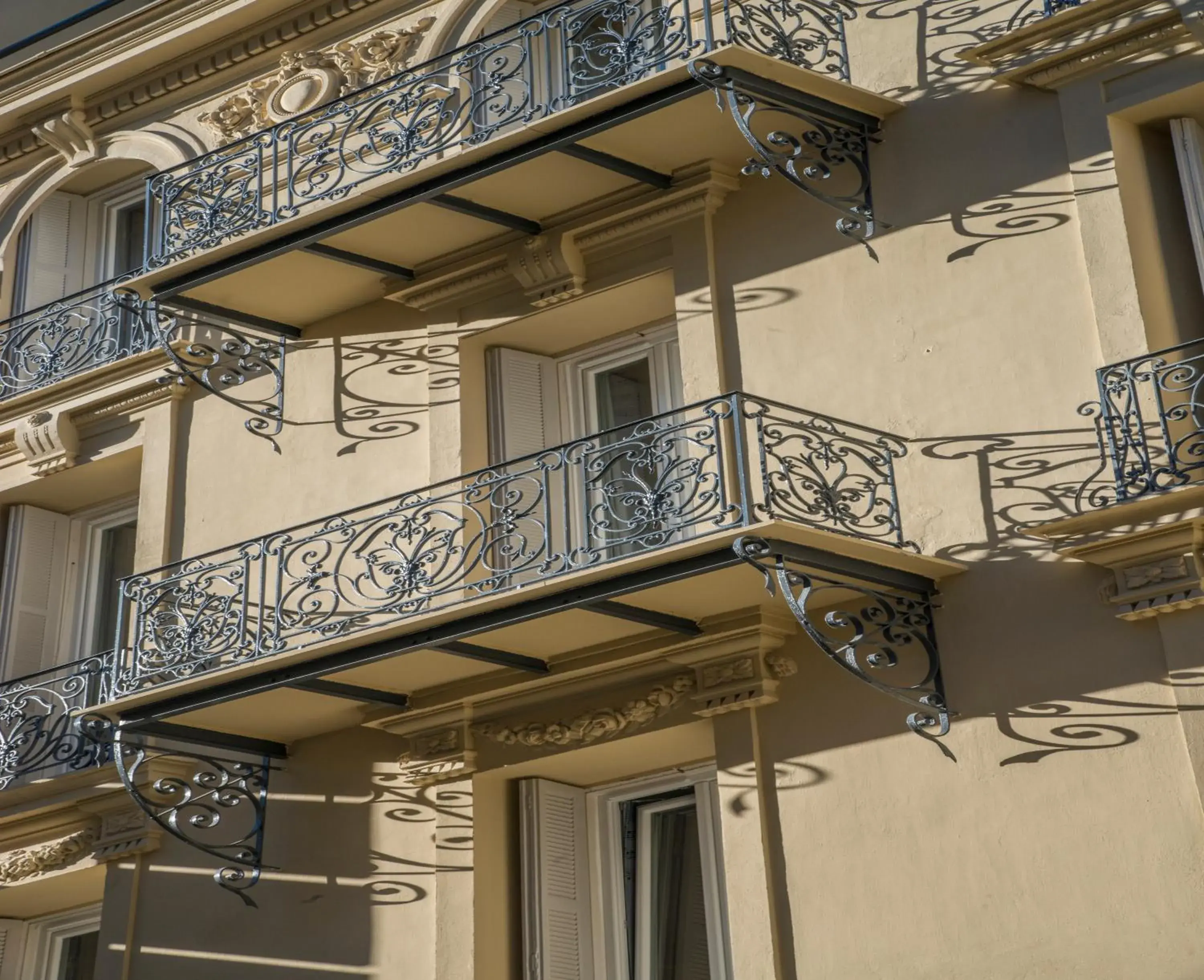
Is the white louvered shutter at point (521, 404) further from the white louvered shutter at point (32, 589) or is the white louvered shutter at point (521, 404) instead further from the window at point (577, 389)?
the white louvered shutter at point (32, 589)

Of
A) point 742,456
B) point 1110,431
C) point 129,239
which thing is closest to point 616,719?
point 742,456

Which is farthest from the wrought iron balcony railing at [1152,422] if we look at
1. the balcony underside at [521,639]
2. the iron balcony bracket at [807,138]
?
the iron balcony bracket at [807,138]

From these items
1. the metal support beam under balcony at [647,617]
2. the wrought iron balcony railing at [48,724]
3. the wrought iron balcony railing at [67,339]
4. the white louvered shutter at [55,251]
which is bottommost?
the metal support beam under balcony at [647,617]

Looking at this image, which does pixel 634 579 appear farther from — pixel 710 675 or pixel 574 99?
pixel 574 99

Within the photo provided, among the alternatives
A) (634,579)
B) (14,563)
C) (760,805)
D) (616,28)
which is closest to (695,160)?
(616,28)

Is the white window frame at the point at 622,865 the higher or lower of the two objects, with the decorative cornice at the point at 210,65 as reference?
lower

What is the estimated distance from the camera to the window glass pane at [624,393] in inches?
478

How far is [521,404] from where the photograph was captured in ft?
40.5

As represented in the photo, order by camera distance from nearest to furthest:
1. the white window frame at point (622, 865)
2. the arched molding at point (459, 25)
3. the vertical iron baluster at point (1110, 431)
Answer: the vertical iron baluster at point (1110, 431) < the white window frame at point (622, 865) < the arched molding at point (459, 25)

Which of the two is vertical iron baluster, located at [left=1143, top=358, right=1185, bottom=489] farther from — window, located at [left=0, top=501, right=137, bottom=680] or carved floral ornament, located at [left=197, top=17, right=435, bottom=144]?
window, located at [left=0, top=501, right=137, bottom=680]

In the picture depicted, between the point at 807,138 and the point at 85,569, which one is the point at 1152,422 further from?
the point at 85,569

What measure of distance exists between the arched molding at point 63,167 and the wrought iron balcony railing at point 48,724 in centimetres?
323

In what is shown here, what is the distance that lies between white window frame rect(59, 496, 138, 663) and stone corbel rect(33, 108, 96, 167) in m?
2.69

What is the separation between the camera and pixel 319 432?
1273cm
